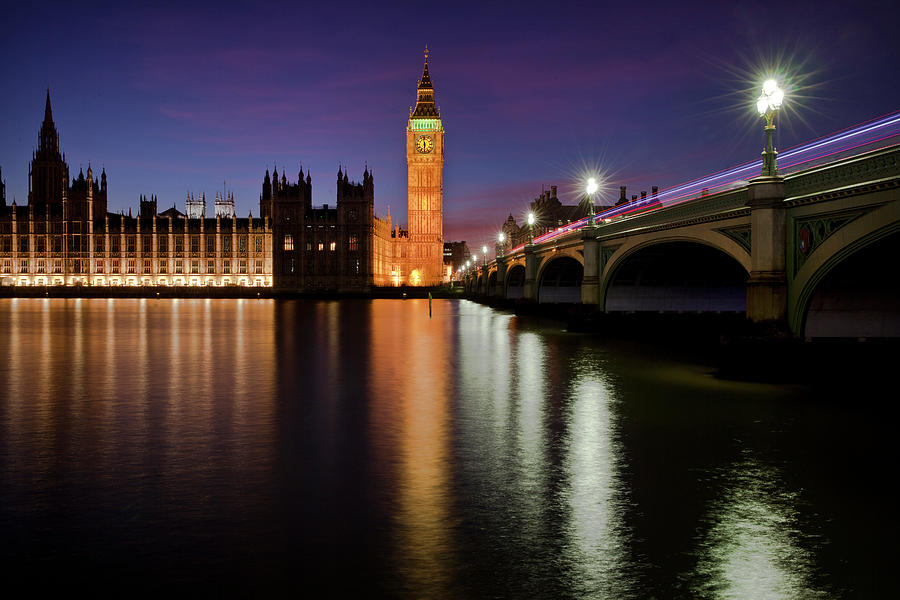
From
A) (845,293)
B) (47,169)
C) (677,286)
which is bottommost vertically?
(845,293)

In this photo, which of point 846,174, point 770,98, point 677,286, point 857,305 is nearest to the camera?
point 846,174

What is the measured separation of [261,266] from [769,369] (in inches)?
5385

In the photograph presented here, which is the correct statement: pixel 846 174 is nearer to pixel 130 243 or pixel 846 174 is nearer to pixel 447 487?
pixel 447 487

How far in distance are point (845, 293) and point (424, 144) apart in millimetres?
154276

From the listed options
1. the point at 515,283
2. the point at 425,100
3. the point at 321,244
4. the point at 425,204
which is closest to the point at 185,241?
the point at 321,244

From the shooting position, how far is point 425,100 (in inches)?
7092

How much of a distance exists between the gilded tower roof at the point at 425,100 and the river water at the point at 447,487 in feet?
539

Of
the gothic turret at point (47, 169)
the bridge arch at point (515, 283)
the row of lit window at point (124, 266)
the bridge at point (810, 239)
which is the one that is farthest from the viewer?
the gothic turret at point (47, 169)

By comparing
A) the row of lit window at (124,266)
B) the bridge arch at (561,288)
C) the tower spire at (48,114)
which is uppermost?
the tower spire at (48,114)

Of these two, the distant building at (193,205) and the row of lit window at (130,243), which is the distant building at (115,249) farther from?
the distant building at (193,205)

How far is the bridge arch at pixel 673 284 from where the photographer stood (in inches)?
1505

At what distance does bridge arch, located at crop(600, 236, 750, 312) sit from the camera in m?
38.2

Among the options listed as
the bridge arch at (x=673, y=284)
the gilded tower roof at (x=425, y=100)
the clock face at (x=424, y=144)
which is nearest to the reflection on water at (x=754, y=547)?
the bridge arch at (x=673, y=284)

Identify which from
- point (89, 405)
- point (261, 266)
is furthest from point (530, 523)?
point (261, 266)
